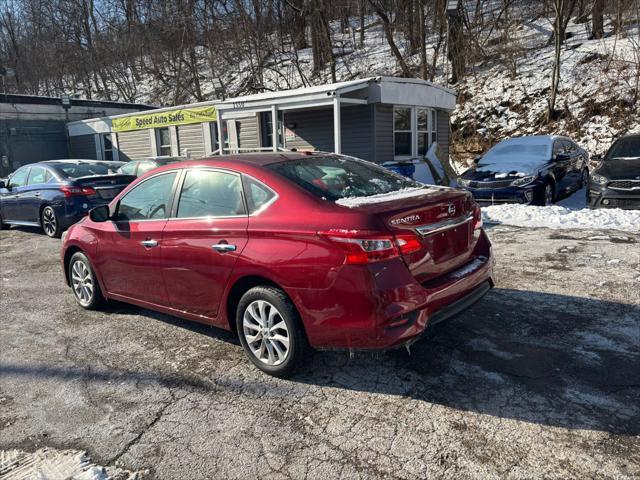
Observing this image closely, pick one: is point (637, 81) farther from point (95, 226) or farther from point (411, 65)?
point (95, 226)

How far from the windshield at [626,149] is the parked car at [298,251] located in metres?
7.54

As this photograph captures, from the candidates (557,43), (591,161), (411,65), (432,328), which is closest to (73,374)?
(432,328)

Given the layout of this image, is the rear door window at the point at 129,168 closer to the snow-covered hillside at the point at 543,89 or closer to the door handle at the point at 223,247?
the door handle at the point at 223,247

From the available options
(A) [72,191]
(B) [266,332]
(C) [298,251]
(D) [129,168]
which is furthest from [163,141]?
(C) [298,251]

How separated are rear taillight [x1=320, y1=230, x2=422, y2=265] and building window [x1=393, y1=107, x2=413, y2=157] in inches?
497

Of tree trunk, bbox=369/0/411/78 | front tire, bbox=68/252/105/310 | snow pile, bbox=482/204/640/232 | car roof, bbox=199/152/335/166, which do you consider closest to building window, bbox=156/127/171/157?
tree trunk, bbox=369/0/411/78

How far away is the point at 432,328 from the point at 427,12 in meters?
29.2

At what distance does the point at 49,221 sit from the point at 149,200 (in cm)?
645

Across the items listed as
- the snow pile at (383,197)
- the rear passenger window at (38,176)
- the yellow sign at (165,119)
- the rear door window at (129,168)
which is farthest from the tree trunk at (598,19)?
the snow pile at (383,197)

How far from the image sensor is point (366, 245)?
116 inches

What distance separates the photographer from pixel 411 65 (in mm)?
27406

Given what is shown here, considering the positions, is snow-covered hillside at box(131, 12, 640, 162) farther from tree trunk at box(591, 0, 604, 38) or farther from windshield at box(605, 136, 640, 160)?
windshield at box(605, 136, 640, 160)

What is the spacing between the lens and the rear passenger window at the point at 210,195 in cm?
368

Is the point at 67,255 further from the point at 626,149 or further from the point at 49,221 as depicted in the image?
the point at 626,149
